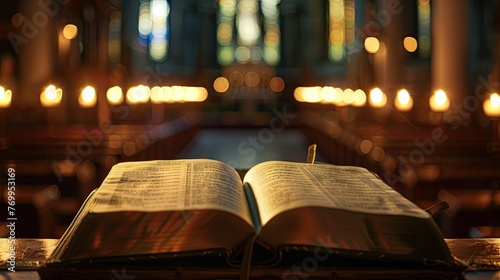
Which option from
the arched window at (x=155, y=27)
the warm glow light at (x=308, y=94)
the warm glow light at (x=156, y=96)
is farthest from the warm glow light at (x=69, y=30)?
the arched window at (x=155, y=27)

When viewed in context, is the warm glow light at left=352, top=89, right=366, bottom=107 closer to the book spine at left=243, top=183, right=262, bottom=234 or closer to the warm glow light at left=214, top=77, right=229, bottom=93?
the book spine at left=243, top=183, right=262, bottom=234

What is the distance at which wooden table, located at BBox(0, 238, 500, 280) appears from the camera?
3.41ft

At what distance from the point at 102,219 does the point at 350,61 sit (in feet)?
51.0

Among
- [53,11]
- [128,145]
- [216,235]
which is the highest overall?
[53,11]

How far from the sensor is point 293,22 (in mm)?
20328

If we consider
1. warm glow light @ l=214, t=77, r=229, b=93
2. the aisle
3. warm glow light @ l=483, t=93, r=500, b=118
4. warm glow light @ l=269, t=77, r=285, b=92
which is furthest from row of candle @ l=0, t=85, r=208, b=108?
warm glow light @ l=483, t=93, r=500, b=118

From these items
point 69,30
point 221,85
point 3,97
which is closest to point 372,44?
point 69,30

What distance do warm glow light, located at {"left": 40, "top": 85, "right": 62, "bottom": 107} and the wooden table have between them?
484 cm

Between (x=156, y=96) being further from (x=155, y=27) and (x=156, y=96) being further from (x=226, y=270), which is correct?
(x=226, y=270)

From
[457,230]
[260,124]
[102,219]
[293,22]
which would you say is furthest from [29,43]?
[293,22]

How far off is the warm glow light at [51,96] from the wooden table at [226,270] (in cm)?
484

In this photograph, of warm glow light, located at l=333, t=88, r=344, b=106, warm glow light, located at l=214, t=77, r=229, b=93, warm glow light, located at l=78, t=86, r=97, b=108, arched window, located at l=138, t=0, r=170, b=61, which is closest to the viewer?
warm glow light, located at l=78, t=86, r=97, b=108

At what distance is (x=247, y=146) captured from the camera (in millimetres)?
9969

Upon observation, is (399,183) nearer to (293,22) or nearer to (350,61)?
(350,61)
